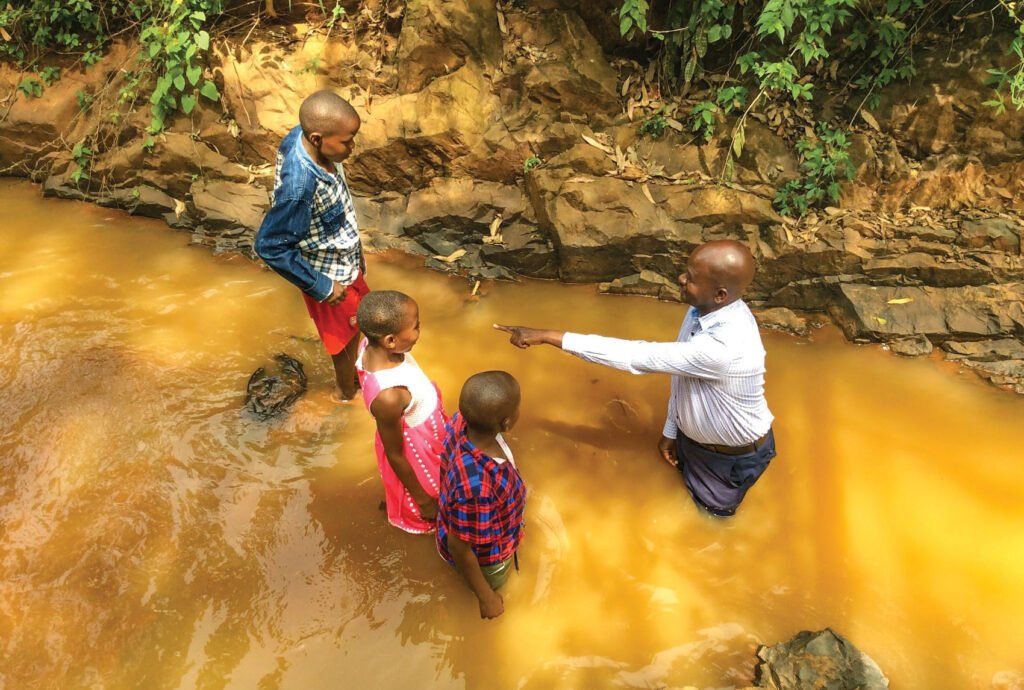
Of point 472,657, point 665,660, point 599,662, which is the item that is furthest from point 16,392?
point 665,660

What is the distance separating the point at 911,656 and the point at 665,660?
1.01 metres

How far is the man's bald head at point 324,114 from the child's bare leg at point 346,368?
120cm

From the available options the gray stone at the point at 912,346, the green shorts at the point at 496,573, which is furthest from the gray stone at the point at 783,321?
the green shorts at the point at 496,573

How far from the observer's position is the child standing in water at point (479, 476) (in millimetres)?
1811

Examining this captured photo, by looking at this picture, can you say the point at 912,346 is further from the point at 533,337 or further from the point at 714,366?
the point at 533,337

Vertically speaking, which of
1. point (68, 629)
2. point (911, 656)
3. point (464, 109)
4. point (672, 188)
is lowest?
point (68, 629)

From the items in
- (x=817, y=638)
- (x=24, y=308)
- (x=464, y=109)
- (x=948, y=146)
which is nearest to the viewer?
(x=817, y=638)

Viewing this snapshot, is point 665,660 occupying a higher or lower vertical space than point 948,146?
Result: lower

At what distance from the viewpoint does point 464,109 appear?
4555mm

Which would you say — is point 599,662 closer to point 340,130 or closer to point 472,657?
point 472,657

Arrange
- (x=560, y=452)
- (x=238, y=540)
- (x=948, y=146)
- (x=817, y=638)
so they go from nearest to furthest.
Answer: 1. (x=817, y=638)
2. (x=238, y=540)
3. (x=560, y=452)
4. (x=948, y=146)

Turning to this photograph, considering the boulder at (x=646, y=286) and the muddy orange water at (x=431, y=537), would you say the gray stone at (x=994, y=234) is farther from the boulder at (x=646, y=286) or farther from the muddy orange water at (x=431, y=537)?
the boulder at (x=646, y=286)

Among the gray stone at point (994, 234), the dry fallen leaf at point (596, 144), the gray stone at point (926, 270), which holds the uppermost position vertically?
the dry fallen leaf at point (596, 144)

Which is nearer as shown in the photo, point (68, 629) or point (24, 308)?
point (68, 629)
